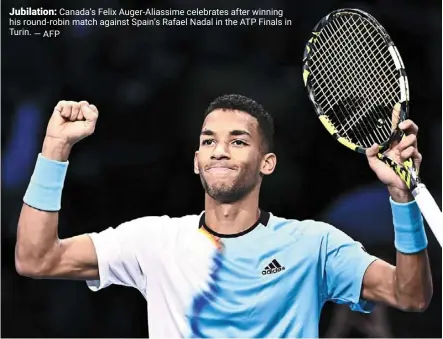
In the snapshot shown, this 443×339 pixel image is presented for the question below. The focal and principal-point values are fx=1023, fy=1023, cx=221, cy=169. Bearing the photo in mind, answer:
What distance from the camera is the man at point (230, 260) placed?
4.45 metres

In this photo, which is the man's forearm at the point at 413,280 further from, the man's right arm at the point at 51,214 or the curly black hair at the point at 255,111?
the man's right arm at the point at 51,214

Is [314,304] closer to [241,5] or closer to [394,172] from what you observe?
[394,172]

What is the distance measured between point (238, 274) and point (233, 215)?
0.27 meters

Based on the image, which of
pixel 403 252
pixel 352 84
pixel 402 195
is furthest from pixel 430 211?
pixel 352 84

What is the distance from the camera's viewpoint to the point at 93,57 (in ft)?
18.6


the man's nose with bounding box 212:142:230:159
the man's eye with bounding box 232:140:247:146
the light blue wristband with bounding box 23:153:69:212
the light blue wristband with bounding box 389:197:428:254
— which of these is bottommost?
the light blue wristband with bounding box 389:197:428:254

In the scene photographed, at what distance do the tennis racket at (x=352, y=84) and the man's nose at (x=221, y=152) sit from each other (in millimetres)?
467

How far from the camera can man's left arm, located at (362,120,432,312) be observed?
4062 mm

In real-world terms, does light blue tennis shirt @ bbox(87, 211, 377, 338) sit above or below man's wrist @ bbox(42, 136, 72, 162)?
below

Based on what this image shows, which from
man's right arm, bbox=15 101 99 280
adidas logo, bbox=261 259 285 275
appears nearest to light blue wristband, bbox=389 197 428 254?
adidas logo, bbox=261 259 285 275

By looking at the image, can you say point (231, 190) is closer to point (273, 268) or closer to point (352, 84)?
point (273, 268)

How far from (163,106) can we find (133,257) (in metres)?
1.19

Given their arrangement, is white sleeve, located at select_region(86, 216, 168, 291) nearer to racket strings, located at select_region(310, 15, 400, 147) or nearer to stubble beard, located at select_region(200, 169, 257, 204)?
stubble beard, located at select_region(200, 169, 257, 204)

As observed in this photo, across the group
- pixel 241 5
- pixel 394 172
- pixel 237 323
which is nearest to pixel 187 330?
pixel 237 323
